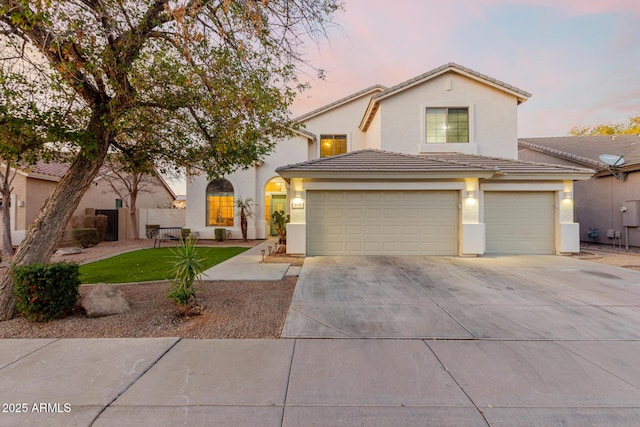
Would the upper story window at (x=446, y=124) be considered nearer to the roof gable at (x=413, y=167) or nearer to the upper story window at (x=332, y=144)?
the roof gable at (x=413, y=167)

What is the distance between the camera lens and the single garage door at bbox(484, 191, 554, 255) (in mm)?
10516

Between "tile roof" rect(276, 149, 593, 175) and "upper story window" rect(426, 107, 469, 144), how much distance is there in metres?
2.24

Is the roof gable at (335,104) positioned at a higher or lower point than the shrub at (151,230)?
higher

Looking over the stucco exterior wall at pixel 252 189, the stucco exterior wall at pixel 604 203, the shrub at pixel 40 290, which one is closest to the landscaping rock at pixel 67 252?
the stucco exterior wall at pixel 252 189

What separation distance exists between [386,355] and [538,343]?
6.70 feet

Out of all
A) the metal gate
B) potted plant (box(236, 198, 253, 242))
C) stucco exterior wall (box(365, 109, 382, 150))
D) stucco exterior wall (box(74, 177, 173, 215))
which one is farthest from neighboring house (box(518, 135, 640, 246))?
the metal gate

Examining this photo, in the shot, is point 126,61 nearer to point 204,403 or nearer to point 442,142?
point 204,403

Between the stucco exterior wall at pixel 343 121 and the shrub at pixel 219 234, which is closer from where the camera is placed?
the shrub at pixel 219 234

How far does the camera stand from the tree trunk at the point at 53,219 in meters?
4.48

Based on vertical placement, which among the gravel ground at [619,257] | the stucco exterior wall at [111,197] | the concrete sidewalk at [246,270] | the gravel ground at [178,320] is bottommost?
the gravel ground at [178,320]

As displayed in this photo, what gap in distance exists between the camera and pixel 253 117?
18.7 ft

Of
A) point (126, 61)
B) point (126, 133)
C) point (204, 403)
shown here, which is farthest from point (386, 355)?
point (126, 133)

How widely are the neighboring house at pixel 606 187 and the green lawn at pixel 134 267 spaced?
17250mm

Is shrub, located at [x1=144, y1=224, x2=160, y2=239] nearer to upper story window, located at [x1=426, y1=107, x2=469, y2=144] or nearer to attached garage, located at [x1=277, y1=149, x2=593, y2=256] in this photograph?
attached garage, located at [x1=277, y1=149, x2=593, y2=256]
